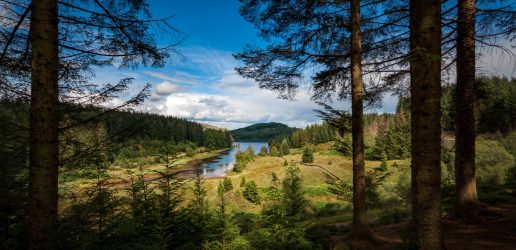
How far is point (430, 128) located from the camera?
303 cm

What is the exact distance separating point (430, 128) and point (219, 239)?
3.86 metres

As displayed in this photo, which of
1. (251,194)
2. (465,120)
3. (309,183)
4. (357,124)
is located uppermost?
(465,120)

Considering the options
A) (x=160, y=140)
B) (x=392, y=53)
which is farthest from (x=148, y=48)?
(x=392, y=53)

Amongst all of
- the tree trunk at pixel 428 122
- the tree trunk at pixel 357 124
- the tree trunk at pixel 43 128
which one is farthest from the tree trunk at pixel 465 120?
the tree trunk at pixel 43 128

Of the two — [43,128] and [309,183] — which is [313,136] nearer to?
[309,183]

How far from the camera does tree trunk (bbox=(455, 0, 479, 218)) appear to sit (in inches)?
267

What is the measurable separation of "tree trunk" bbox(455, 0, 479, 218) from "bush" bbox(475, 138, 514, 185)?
1047 cm

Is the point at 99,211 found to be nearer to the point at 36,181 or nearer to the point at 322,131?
the point at 36,181

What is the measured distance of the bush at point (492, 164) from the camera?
15.2 metres

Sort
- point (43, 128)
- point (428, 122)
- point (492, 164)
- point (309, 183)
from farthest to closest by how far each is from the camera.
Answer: point (309, 183) < point (492, 164) < point (43, 128) < point (428, 122)

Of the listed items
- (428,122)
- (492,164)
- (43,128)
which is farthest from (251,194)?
(428,122)

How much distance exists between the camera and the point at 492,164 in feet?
59.0

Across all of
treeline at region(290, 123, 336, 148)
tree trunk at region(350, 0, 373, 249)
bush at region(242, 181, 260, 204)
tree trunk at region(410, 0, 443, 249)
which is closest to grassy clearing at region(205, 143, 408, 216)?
bush at region(242, 181, 260, 204)

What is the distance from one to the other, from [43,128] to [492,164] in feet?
77.7
